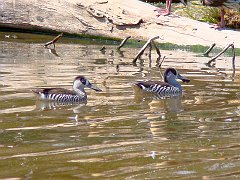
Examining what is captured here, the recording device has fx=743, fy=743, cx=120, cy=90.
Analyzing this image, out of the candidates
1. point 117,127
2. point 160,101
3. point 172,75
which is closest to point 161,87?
point 160,101

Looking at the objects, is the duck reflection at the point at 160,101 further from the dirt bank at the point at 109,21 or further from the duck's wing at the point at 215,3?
the duck's wing at the point at 215,3

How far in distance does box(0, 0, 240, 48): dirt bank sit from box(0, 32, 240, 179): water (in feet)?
9.03

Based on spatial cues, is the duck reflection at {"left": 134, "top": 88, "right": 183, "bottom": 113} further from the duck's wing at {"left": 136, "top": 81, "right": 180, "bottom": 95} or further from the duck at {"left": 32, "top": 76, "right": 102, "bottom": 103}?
the duck at {"left": 32, "top": 76, "right": 102, "bottom": 103}

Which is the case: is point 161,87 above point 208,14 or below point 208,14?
below

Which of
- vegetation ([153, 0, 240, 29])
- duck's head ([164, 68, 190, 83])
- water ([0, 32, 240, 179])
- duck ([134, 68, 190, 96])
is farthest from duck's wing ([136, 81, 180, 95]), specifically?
vegetation ([153, 0, 240, 29])

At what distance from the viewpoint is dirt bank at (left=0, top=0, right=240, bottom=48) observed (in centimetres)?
1777

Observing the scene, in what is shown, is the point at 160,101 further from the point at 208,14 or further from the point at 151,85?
the point at 208,14

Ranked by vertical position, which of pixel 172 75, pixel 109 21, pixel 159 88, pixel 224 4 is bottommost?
pixel 159 88

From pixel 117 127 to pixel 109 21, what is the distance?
1033cm

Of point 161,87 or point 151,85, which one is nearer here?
point 151,85

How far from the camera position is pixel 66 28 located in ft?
62.2

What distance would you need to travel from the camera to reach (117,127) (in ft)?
27.5

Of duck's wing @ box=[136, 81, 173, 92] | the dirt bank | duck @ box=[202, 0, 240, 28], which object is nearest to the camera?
duck's wing @ box=[136, 81, 173, 92]

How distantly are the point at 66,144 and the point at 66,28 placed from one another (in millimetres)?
11798
